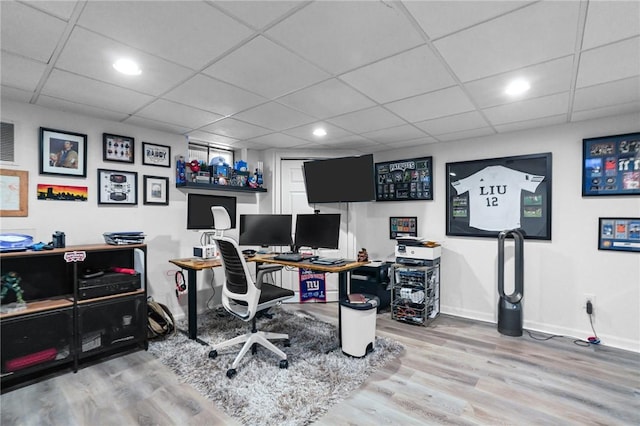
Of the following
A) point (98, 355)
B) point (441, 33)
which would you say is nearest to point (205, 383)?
point (98, 355)

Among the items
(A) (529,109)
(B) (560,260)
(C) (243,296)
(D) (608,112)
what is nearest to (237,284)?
(C) (243,296)

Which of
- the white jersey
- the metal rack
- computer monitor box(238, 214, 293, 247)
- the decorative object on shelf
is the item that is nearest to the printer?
the metal rack

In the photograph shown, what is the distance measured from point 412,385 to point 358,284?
6.24ft

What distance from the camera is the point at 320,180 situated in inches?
171

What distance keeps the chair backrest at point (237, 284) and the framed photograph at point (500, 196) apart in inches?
111

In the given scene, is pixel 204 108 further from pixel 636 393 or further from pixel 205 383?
pixel 636 393

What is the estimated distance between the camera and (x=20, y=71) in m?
2.11

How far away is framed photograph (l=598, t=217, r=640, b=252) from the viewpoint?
2.93m

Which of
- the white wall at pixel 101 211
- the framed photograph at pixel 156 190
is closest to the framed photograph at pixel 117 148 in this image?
the white wall at pixel 101 211

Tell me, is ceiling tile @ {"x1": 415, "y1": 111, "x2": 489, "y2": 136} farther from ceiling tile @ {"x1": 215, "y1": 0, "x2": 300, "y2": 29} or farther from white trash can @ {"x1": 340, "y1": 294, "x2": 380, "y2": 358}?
ceiling tile @ {"x1": 215, "y1": 0, "x2": 300, "y2": 29}

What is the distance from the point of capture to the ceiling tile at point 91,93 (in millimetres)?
2254

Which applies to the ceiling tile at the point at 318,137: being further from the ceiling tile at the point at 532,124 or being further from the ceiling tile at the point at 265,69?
the ceiling tile at the point at 532,124

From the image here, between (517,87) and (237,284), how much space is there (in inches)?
110

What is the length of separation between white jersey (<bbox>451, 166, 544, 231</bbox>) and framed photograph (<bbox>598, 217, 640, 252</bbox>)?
0.72m
